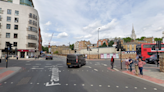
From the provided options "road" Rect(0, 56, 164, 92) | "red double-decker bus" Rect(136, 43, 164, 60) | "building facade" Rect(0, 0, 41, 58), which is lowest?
"road" Rect(0, 56, 164, 92)

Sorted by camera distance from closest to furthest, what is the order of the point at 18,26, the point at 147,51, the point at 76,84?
1. the point at 76,84
2. the point at 147,51
3. the point at 18,26

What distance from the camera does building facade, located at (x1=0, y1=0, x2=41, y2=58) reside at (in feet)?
126

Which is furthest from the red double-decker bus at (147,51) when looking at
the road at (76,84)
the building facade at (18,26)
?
the building facade at (18,26)

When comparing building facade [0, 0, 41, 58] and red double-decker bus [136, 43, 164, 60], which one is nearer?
red double-decker bus [136, 43, 164, 60]

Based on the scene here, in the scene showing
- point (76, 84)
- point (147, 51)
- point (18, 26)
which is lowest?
point (76, 84)

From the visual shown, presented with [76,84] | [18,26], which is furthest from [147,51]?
[18,26]

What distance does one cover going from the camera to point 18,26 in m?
40.2

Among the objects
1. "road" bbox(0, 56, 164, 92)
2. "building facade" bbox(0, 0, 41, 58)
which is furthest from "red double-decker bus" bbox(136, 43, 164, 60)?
"building facade" bbox(0, 0, 41, 58)

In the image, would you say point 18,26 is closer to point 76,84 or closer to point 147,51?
point 76,84

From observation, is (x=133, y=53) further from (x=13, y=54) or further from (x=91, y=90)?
(x=13, y=54)

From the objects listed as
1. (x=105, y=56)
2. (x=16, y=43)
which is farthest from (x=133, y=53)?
(x=16, y=43)

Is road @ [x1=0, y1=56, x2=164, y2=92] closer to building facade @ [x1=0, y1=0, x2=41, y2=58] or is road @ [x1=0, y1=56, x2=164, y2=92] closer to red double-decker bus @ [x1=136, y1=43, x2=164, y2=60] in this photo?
red double-decker bus @ [x1=136, y1=43, x2=164, y2=60]

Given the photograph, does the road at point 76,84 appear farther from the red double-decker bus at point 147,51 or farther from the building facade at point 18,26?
the building facade at point 18,26

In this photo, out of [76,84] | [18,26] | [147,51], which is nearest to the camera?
[76,84]
